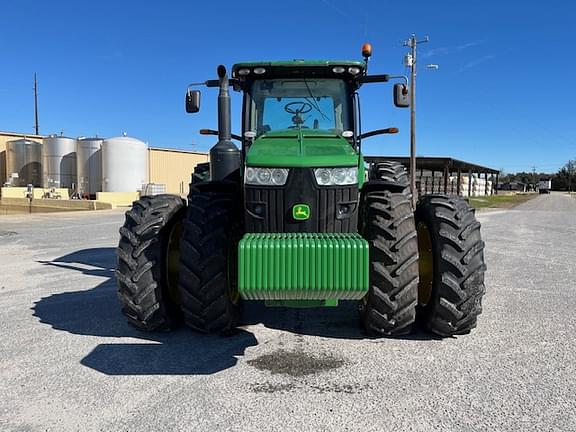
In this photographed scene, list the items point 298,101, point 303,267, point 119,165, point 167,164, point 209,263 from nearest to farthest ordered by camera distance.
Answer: point 303,267
point 209,263
point 298,101
point 119,165
point 167,164

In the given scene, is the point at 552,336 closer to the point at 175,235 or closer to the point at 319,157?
the point at 319,157

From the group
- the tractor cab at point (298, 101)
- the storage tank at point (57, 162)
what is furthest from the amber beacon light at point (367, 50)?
the storage tank at point (57, 162)

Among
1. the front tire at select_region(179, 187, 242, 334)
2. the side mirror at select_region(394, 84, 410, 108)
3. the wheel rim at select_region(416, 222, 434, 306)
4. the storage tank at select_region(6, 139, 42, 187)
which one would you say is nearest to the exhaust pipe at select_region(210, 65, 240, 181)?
the front tire at select_region(179, 187, 242, 334)

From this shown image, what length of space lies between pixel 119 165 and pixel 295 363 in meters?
31.9

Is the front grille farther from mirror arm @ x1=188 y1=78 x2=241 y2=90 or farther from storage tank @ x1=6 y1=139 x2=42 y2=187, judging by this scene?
storage tank @ x1=6 y1=139 x2=42 y2=187

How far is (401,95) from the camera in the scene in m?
4.97

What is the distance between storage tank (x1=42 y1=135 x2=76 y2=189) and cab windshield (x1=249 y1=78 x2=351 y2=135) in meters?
33.6

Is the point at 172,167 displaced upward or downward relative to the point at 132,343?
upward

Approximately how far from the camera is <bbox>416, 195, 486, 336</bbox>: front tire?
3932mm

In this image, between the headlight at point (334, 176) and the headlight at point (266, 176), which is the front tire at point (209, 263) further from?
the headlight at point (334, 176)

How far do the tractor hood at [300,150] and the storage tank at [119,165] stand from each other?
30.8 meters

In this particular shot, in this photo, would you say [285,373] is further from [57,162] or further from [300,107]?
[57,162]

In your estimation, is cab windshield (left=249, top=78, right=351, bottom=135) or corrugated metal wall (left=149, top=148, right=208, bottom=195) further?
corrugated metal wall (left=149, top=148, right=208, bottom=195)

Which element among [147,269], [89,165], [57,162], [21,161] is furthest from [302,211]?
[21,161]
